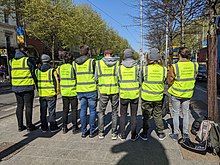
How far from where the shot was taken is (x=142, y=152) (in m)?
4.89

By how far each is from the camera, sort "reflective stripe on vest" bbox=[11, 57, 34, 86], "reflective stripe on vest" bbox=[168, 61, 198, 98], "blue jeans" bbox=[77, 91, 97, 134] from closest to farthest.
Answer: "reflective stripe on vest" bbox=[168, 61, 198, 98] → "blue jeans" bbox=[77, 91, 97, 134] → "reflective stripe on vest" bbox=[11, 57, 34, 86]

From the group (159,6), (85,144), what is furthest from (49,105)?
(159,6)

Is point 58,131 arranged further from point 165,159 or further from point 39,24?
point 39,24

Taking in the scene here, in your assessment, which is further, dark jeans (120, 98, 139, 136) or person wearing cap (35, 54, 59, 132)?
person wearing cap (35, 54, 59, 132)

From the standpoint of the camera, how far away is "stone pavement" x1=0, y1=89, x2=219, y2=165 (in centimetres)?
449

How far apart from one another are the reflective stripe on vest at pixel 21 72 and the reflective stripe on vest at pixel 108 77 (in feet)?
5.69

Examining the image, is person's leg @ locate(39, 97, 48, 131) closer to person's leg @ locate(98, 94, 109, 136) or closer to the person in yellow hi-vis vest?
person's leg @ locate(98, 94, 109, 136)

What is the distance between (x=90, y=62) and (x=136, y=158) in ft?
7.25

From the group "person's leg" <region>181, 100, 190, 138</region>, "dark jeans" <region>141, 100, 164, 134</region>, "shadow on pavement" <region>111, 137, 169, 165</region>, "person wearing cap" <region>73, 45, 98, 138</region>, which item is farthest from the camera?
"person wearing cap" <region>73, 45, 98, 138</region>

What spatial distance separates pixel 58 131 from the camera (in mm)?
6355

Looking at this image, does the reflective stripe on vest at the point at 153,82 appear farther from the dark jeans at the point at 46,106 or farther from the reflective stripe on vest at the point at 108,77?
the dark jeans at the point at 46,106

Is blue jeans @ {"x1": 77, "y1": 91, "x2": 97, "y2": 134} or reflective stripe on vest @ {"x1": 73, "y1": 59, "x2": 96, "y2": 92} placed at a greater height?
reflective stripe on vest @ {"x1": 73, "y1": 59, "x2": 96, "y2": 92}

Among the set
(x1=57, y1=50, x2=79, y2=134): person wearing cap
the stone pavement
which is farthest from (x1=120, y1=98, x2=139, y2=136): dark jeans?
(x1=57, y1=50, x2=79, y2=134): person wearing cap

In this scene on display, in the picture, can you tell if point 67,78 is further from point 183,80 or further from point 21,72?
point 183,80
